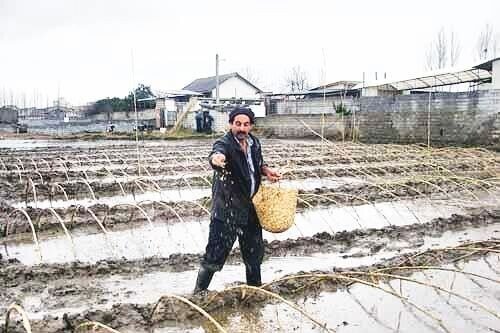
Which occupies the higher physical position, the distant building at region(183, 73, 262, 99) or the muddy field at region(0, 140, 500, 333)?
the distant building at region(183, 73, 262, 99)

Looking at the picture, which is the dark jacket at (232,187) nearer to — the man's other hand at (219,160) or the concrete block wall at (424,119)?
the man's other hand at (219,160)

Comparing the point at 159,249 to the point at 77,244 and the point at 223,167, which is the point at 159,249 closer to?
the point at 77,244

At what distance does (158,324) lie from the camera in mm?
3131

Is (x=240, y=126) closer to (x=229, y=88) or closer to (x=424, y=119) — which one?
(x=424, y=119)

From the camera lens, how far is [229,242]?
325 cm

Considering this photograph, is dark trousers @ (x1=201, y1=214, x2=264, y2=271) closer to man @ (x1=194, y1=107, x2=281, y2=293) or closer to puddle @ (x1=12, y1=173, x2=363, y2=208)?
man @ (x1=194, y1=107, x2=281, y2=293)

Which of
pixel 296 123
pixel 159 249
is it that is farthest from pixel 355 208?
pixel 296 123

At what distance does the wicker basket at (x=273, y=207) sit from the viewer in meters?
3.34

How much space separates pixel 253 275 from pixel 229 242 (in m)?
0.30

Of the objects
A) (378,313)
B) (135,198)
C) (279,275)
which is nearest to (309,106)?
(135,198)

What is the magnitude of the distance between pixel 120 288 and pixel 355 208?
3.70m

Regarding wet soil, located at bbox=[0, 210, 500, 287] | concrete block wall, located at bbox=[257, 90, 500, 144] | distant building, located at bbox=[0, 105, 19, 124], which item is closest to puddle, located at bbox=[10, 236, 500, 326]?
wet soil, located at bbox=[0, 210, 500, 287]

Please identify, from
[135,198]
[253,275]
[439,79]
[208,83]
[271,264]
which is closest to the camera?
[253,275]

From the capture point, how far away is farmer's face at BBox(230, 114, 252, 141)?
3.15m
